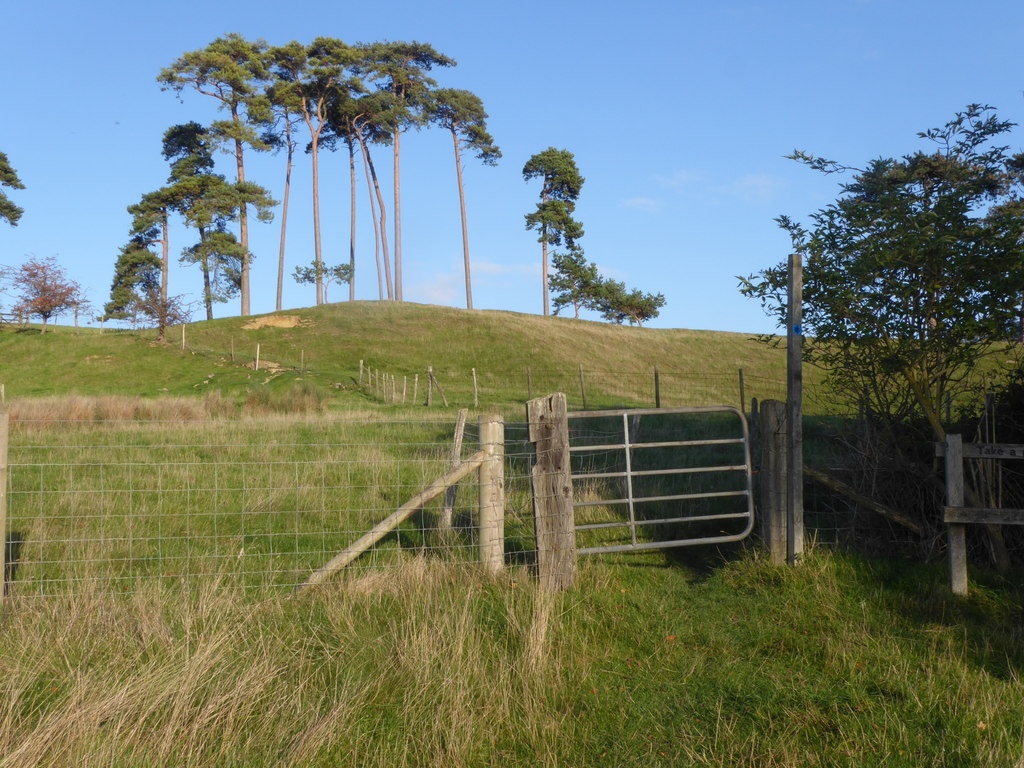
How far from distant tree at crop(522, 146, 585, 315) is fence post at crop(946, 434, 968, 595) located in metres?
62.6

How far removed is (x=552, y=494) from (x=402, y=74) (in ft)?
195

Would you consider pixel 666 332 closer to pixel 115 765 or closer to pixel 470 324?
pixel 470 324

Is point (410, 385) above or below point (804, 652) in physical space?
above

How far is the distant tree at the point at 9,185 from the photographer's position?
54.9m

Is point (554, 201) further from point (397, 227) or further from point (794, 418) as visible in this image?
point (794, 418)

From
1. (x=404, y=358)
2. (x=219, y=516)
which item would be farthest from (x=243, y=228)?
(x=219, y=516)

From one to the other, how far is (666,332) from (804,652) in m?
53.8

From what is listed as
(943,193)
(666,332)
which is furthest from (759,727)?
(666,332)

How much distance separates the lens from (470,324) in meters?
53.3

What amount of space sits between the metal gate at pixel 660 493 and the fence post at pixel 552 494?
0.23 metres

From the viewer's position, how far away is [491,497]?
21.3 feet

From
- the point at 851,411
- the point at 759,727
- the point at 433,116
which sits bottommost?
the point at 759,727

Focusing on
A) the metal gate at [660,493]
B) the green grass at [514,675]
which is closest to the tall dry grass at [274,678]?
the green grass at [514,675]

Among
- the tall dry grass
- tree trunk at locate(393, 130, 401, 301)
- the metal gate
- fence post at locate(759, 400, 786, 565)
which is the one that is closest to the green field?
the tall dry grass
